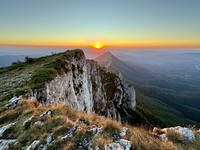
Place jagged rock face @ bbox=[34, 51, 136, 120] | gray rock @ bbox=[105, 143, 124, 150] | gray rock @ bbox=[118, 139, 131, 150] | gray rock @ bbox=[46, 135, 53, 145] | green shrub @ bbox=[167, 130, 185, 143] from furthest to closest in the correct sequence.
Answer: jagged rock face @ bbox=[34, 51, 136, 120] < green shrub @ bbox=[167, 130, 185, 143] < gray rock @ bbox=[46, 135, 53, 145] < gray rock @ bbox=[118, 139, 131, 150] < gray rock @ bbox=[105, 143, 124, 150]

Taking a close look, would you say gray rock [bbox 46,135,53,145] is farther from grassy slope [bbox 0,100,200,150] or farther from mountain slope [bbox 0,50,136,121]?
mountain slope [bbox 0,50,136,121]

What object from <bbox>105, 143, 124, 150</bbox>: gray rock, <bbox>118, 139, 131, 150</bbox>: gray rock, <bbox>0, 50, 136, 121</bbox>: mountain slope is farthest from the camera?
<bbox>0, 50, 136, 121</bbox>: mountain slope

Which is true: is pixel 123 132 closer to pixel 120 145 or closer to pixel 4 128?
pixel 120 145

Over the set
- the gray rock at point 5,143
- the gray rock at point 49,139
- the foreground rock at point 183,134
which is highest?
the gray rock at point 49,139

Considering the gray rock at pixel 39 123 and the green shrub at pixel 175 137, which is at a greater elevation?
the gray rock at pixel 39 123

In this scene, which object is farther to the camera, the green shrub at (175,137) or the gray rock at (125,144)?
the green shrub at (175,137)

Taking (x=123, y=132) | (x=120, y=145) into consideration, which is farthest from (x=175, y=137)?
(x=120, y=145)

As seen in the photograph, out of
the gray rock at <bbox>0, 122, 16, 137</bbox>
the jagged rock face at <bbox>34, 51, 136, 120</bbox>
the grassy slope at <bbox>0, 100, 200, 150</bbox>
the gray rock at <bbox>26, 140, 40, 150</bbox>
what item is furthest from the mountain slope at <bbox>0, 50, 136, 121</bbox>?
the gray rock at <bbox>26, 140, 40, 150</bbox>

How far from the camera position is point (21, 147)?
822cm

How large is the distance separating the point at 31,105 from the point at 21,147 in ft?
14.5

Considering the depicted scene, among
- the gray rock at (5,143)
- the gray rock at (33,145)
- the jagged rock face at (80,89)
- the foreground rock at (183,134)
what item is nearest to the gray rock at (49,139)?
the gray rock at (33,145)

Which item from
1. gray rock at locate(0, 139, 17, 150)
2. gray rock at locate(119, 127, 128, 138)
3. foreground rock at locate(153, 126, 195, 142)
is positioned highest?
gray rock at locate(119, 127, 128, 138)

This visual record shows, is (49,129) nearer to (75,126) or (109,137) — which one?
(75,126)

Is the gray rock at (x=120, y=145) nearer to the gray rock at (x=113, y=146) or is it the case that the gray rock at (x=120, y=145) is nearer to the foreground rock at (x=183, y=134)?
the gray rock at (x=113, y=146)
